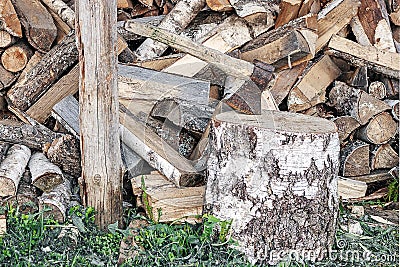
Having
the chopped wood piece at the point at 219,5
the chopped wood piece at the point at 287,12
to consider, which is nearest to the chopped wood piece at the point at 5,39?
the chopped wood piece at the point at 219,5

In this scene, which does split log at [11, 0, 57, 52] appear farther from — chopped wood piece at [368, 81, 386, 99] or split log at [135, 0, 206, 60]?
chopped wood piece at [368, 81, 386, 99]

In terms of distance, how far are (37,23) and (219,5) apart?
1484 mm

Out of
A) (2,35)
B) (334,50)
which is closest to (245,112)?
(334,50)

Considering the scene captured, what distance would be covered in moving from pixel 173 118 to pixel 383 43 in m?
1.92

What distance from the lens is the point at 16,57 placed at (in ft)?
15.7

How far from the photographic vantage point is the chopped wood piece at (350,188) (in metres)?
4.60

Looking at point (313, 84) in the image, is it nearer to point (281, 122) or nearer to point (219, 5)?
point (219, 5)

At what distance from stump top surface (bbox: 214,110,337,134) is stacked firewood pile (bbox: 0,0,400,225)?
31 cm

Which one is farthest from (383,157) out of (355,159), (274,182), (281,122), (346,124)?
(274,182)

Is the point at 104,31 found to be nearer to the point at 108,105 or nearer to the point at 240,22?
the point at 108,105

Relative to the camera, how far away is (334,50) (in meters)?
A: 4.79

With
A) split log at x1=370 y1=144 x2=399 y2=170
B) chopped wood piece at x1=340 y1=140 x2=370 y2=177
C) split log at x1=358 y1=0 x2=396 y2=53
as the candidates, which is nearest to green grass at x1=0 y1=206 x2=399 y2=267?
chopped wood piece at x1=340 y1=140 x2=370 y2=177

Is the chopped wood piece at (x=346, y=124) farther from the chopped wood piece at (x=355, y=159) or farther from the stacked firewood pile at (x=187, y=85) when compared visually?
the chopped wood piece at (x=355, y=159)

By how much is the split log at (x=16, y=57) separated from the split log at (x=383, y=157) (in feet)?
9.96
